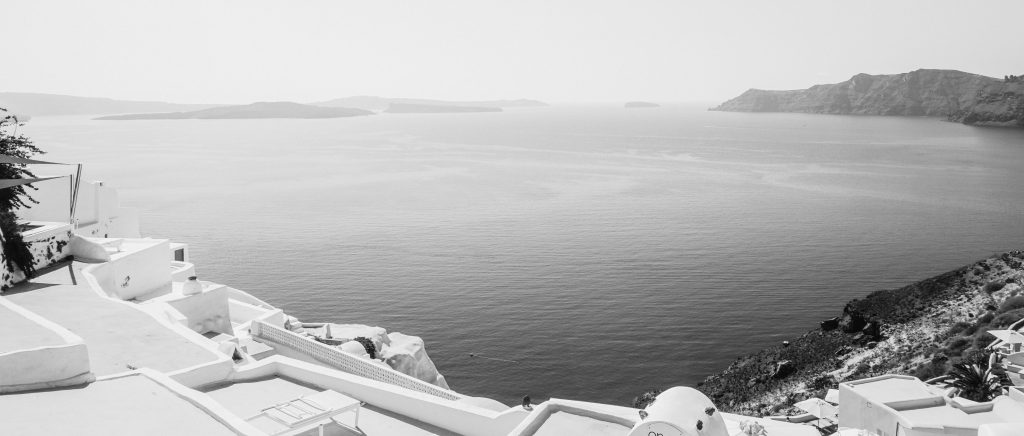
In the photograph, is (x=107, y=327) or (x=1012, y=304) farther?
(x=1012, y=304)

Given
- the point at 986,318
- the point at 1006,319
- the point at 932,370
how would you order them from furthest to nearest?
the point at 986,318, the point at 1006,319, the point at 932,370

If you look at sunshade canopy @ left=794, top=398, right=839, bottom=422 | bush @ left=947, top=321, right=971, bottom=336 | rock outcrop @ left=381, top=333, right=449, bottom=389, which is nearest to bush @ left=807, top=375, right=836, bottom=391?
sunshade canopy @ left=794, top=398, right=839, bottom=422

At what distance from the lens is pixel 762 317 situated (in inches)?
1661

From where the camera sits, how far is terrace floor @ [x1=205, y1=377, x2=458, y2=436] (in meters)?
11.1

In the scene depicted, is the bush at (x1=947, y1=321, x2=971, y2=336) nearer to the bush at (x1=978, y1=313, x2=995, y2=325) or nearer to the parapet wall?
the bush at (x1=978, y1=313, x2=995, y2=325)

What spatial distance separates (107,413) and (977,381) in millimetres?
25054

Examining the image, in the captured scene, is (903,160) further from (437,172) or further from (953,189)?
(437,172)

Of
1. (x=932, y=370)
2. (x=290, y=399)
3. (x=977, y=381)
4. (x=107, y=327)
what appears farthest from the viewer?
(x=932, y=370)

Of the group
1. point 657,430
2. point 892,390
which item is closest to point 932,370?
point 892,390

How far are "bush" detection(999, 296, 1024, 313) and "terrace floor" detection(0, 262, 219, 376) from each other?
36988mm

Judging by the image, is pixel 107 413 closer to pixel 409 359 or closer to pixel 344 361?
pixel 344 361

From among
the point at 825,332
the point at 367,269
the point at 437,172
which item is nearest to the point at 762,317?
the point at 825,332

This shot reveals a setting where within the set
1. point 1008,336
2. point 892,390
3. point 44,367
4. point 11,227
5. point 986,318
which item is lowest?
point 986,318

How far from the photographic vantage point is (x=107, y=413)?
376 inches
